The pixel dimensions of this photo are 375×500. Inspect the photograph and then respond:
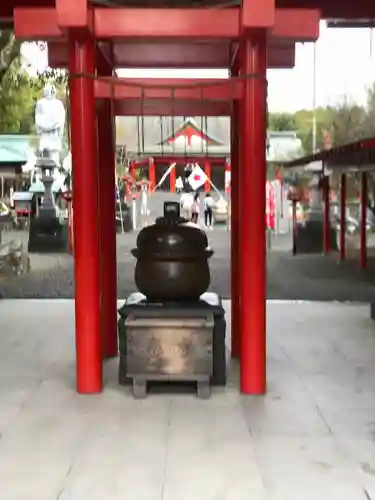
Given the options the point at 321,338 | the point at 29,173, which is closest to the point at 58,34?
the point at 321,338

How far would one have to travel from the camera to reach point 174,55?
20.9 ft

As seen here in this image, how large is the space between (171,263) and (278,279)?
7.99m

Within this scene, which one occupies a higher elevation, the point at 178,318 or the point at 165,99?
the point at 165,99

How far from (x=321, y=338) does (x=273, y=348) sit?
745 millimetres

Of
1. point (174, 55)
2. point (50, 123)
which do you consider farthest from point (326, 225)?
point (174, 55)

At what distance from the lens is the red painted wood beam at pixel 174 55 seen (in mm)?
6152

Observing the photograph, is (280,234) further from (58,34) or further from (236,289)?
(58,34)

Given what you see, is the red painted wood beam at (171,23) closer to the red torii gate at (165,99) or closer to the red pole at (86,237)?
the red torii gate at (165,99)

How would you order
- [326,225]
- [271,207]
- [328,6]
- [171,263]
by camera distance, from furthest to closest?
[271,207]
[326,225]
[328,6]
[171,263]

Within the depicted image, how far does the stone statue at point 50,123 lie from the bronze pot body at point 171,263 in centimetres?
1808

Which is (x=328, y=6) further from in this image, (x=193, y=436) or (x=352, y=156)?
(x=193, y=436)

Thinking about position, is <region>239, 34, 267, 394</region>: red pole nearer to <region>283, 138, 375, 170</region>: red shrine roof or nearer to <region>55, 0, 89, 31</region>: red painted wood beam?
<region>55, 0, 89, 31</region>: red painted wood beam

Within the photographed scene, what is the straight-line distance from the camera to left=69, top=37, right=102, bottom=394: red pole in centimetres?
505

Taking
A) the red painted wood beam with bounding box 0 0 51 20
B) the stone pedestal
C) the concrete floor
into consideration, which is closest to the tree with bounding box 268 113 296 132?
the stone pedestal
